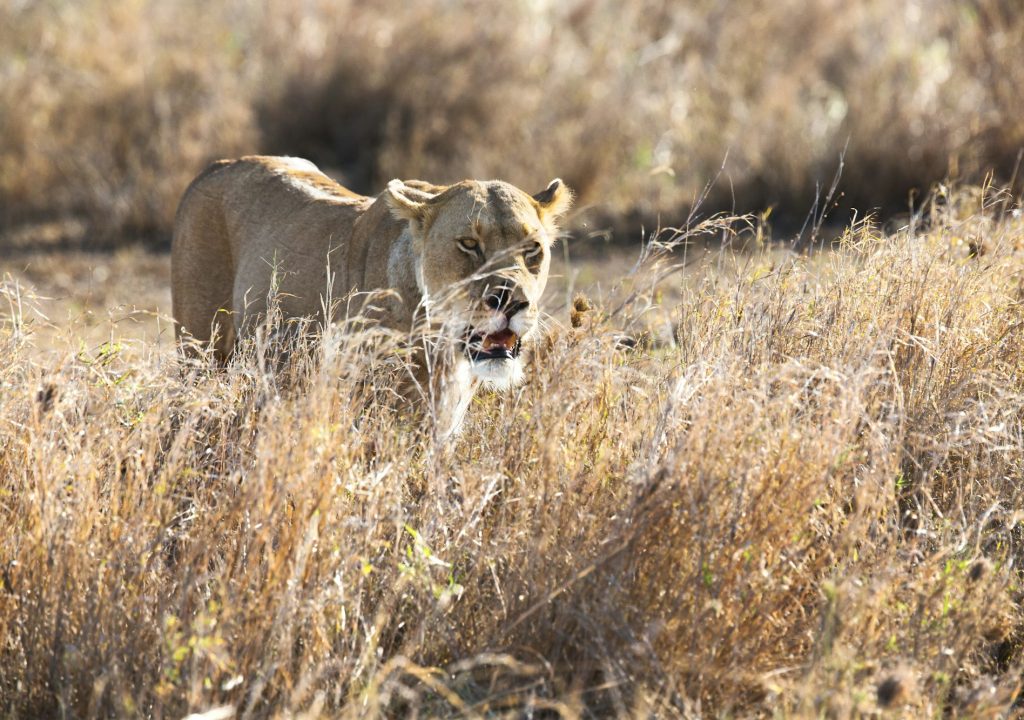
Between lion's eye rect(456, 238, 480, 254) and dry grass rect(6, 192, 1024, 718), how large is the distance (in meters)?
0.63

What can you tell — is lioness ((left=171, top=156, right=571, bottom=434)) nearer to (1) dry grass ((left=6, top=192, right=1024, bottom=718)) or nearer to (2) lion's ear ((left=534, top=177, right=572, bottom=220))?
(2) lion's ear ((left=534, top=177, right=572, bottom=220))

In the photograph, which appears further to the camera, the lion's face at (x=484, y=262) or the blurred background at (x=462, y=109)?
the blurred background at (x=462, y=109)

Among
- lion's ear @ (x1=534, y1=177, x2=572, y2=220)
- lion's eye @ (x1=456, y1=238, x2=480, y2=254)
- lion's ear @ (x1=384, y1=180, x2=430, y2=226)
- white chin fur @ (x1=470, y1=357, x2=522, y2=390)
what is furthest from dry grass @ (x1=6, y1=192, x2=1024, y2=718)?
lion's ear @ (x1=534, y1=177, x2=572, y2=220)

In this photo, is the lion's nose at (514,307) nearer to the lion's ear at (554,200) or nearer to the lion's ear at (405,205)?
the lion's ear at (405,205)

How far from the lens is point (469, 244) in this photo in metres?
4.13

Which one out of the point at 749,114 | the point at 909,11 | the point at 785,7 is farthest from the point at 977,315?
the point at 785,7

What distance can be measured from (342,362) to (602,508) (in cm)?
81

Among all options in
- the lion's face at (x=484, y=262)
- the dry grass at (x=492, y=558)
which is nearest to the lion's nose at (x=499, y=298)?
the lion's face at (x=484, y=262)

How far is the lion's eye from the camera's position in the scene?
13.5 ft

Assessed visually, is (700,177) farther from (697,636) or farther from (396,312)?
(697,636)

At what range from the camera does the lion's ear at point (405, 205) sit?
4258 mm

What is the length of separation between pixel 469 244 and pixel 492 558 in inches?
49.8

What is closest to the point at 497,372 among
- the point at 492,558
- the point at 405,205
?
the point at 405,205

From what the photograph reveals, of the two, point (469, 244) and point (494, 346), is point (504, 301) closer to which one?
point (494, 346)
